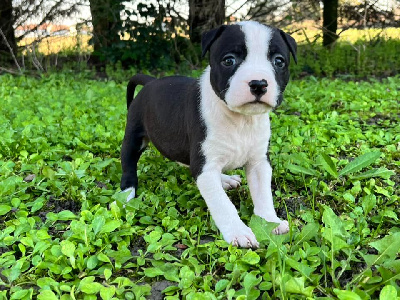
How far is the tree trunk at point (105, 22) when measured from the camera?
9.78 m

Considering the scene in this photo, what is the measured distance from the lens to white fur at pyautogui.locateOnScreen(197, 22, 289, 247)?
8.13 feet

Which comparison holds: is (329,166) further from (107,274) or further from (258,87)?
(107,274)

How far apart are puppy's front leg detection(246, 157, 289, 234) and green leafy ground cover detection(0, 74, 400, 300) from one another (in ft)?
0.34

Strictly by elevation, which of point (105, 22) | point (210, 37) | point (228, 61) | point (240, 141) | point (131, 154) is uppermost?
point (105, 22)

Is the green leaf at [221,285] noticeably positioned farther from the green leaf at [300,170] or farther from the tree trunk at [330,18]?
the tree trunk at [330,18]

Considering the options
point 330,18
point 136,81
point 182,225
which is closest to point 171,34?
point 330,18

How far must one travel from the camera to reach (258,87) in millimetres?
2422

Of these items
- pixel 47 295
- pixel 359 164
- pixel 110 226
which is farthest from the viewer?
pixel 359 164

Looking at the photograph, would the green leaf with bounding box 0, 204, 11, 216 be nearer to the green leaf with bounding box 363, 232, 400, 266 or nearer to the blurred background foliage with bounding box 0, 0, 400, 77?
the green leaf with bounding box 363, 232, 400, 266

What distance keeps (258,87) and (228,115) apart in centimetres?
41

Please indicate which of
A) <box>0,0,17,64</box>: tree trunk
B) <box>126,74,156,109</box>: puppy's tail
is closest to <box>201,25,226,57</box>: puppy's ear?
<box>126,74,156,109</box>: puppy's tail

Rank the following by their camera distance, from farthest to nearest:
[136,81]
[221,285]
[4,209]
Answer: [136,81]
[4,209]
[221,285]

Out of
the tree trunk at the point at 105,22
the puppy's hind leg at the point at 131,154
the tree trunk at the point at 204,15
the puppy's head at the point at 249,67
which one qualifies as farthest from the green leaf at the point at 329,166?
the tree trunk at the point at 105,22

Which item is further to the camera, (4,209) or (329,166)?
(329,166)
